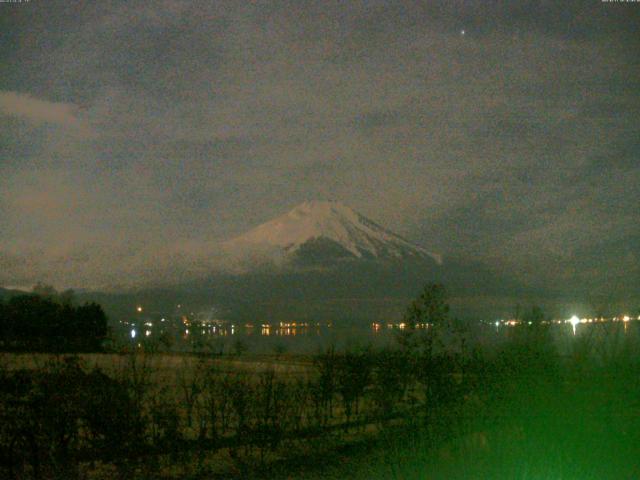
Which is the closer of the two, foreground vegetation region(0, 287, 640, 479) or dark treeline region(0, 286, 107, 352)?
foreground vegetation region(0, 287, 640, 479)

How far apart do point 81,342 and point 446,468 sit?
7.30m

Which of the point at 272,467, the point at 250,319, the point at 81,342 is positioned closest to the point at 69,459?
the point at 272,467

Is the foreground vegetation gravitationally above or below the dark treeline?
below

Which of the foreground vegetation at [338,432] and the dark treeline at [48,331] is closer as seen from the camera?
the foreground vegetation at [338,432]

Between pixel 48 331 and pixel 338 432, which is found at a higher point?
pixel 48 331

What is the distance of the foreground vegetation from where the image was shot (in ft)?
28.3

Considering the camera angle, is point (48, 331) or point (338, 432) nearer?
point (338, 432)

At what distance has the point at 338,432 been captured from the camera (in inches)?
517

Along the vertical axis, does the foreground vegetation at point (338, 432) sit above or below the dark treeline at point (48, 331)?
below

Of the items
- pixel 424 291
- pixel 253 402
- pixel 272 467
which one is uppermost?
pixel 424 291

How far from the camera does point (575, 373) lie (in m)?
10.2

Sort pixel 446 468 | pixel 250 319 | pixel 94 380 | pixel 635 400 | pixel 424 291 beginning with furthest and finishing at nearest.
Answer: pixel 250 319
pixel 424 291
pixel 635 400
pixel 94 380
pixel 446 468

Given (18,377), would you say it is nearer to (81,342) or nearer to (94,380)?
(94,380)

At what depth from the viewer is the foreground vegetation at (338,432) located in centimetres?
863
